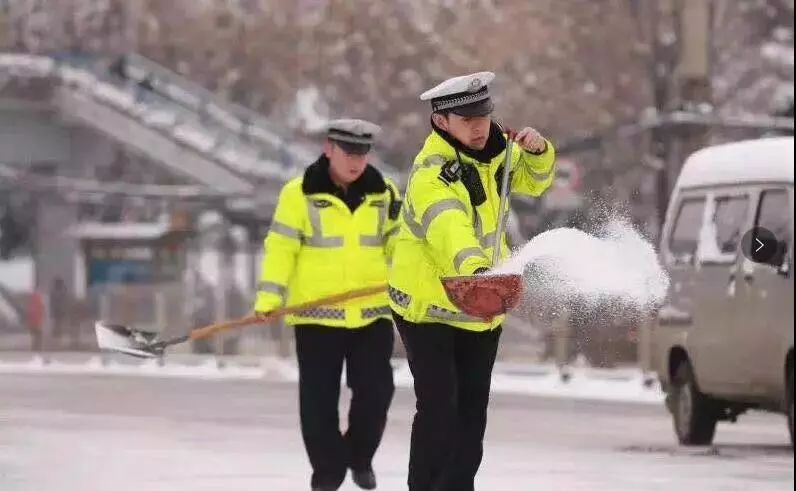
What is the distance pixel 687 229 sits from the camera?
59.7 ft

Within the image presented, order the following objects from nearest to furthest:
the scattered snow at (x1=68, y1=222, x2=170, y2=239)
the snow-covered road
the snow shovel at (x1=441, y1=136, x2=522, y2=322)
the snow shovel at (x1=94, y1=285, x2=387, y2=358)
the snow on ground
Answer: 1. the snow shovel at (x1=441, y1=136, x2=522, y2=322)
2. the snow shovel at (x1=94, y1=285, x2=387, y2=358)
3. the snow-covered road
4. the snow on ground
5. the scattered snow at (x1=68, y1=222, x2=170, y2=239)

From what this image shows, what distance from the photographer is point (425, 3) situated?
2333 inches

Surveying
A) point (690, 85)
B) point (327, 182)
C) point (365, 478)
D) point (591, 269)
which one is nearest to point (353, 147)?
point (327, 182)

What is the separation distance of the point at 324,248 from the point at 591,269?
2771 millimetres

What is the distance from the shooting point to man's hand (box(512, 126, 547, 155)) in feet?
32.7

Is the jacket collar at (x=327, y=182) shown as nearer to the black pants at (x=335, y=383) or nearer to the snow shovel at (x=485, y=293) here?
the black pants at (x=335, y=383)

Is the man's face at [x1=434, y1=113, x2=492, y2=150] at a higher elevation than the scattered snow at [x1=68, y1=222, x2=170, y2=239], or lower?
higher

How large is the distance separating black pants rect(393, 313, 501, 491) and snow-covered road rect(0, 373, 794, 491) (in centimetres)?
339

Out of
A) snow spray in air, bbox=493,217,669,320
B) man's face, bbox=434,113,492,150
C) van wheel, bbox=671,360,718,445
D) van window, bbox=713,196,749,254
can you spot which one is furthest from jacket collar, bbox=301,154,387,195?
van wheel, bbox=671,360,718,445

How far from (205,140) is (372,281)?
127ft

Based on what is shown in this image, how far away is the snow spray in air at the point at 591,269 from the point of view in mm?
9977

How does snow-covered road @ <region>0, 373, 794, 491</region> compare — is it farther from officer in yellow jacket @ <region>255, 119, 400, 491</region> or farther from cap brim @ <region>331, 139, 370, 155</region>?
cap brim @ <region>331, 139, 370, 155</region>

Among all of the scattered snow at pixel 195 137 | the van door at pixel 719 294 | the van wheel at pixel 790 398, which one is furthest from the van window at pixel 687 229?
the scattered snow at pixel 195 137

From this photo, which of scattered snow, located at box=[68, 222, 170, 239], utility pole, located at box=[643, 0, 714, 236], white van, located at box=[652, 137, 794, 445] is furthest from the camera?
scattered snow, located at box=[68, 222, 170, 239]
